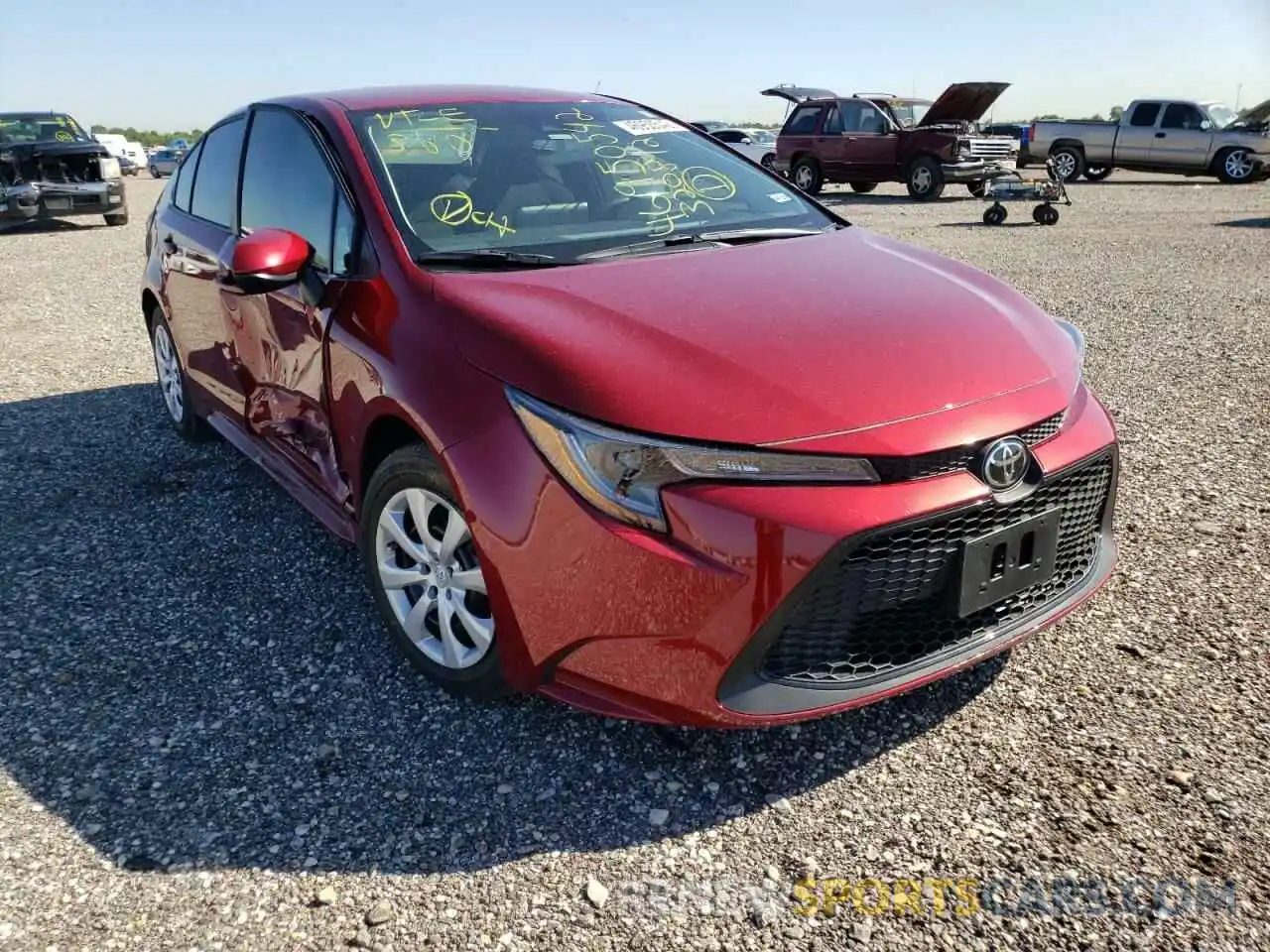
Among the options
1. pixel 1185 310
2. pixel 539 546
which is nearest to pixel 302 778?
pixel 539 546

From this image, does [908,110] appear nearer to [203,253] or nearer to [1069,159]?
[1069,159]

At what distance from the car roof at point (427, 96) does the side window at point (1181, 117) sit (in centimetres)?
2138

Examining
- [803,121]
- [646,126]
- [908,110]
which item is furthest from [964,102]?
[646,126]

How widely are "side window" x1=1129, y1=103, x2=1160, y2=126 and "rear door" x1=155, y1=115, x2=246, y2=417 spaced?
72.0ft

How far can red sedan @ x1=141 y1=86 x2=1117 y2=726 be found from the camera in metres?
2.13

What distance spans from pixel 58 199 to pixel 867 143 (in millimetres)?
13529

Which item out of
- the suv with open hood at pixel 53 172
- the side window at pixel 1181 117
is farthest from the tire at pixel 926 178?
the suv with open hood at pixel 53 172

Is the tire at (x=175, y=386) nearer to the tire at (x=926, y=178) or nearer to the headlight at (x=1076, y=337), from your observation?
the headlight at (x=1076, y=337)

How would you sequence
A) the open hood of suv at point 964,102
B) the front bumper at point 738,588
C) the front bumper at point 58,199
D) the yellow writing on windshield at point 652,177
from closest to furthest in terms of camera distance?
the front bumper at point 738,588 → the yellow writing on windshield at point 652,177 → the front bumper at point 58,199 → the open hood of suv at point 964,102

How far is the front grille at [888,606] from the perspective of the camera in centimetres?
213

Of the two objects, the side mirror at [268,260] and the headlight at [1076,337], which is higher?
the side mirror at [268,260]

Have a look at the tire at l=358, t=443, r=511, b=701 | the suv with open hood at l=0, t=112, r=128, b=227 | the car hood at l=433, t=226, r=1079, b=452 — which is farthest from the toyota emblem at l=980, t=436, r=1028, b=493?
the suv with open hood at l=0, t=112, r=128, b=227

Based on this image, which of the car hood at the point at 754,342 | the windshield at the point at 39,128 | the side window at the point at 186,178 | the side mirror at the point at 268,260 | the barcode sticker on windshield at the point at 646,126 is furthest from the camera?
the windshield at the point at 39,128

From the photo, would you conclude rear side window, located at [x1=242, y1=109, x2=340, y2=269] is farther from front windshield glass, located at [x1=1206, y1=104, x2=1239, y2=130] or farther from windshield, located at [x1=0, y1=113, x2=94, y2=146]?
front windshield glass, located at [x1=1206, y1=104, x2=1239, y2=130]
